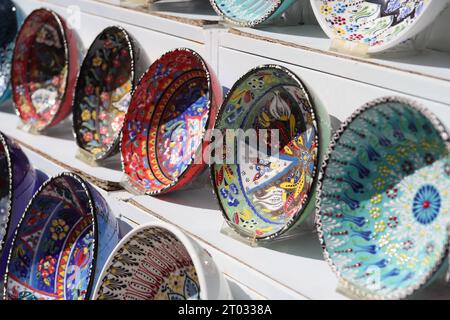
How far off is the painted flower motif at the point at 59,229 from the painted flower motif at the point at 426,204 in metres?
0.91

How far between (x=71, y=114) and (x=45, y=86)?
166 mm

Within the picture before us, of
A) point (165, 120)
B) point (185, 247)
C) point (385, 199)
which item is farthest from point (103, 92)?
point (385, 199)

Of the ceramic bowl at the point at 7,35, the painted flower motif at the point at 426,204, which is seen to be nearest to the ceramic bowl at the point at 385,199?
the painted flower motif at the point at 426,204

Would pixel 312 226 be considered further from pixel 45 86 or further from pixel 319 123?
pixel 45 86

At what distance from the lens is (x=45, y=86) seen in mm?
2232

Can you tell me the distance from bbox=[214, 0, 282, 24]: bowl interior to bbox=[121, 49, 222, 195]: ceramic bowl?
127mm

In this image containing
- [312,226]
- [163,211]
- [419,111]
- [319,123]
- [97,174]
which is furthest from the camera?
[97,174]

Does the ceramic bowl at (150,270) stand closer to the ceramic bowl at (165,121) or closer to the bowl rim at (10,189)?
the ceramic bowl at (165,121)

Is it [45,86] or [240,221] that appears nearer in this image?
[240,221]

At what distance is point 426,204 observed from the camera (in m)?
1.15

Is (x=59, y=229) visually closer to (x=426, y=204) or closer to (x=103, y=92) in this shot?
(x=103, y=92)

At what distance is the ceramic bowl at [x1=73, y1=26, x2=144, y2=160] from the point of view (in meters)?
1.95
